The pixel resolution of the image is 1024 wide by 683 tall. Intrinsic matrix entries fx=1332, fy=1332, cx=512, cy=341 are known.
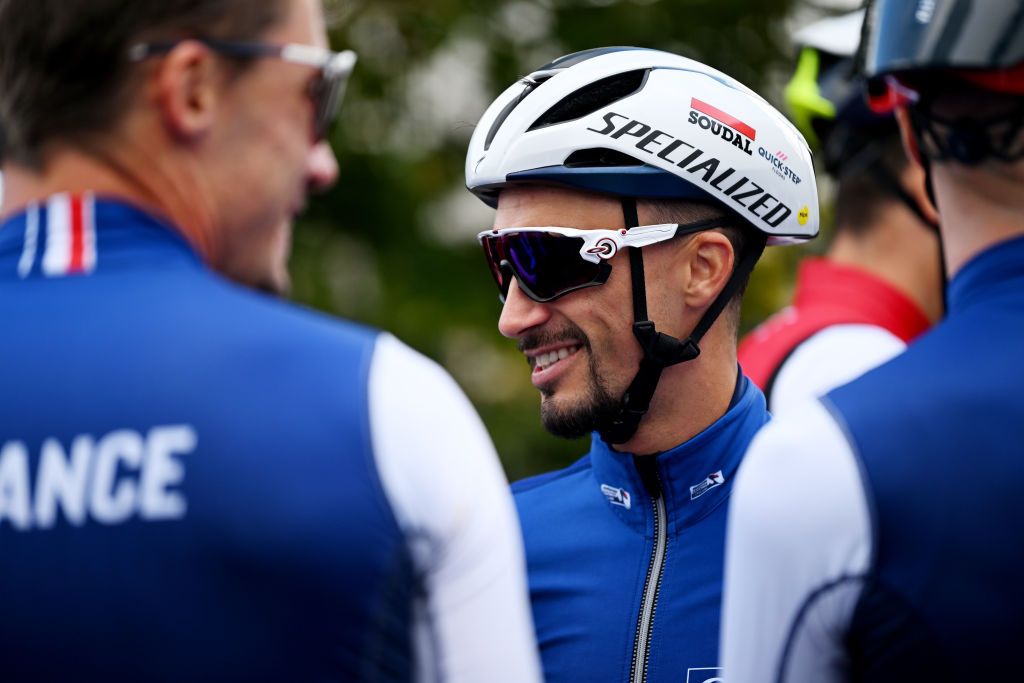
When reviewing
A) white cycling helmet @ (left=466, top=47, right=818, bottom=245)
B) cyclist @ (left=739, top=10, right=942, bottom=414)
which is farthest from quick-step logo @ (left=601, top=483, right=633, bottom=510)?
cyclist @ (left=739, top=10, right=942, bottom=414)

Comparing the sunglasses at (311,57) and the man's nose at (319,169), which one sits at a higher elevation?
the sunglasses at (311,57)

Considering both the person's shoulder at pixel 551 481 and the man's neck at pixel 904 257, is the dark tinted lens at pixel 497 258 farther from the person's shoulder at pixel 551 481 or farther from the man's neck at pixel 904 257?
the man's neck at pixel 904 257

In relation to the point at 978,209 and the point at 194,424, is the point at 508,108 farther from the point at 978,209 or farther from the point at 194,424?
the point at 194,424

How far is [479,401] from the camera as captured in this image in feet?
44.3

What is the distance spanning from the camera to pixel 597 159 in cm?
365

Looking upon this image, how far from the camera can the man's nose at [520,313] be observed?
12.2 feet

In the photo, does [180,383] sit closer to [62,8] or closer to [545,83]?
[62,8]

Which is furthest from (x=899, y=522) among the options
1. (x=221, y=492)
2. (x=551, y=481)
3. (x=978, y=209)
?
(x=551, y=481)

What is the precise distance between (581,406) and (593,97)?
2.85 ft

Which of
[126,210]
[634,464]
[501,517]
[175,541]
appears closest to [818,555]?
[501,517]

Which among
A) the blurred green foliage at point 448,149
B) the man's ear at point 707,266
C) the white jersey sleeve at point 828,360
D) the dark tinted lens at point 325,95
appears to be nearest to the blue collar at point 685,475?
the man's ear at point 707,266

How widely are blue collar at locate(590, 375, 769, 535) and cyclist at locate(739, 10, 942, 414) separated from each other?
1208 mm

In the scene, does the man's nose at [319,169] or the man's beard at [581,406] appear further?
the man's beard at [581,406]

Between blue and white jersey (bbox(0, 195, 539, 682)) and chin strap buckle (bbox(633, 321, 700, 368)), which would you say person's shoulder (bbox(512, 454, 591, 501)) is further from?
blue and white jersey (bbox(0, 195, 539, 682))
